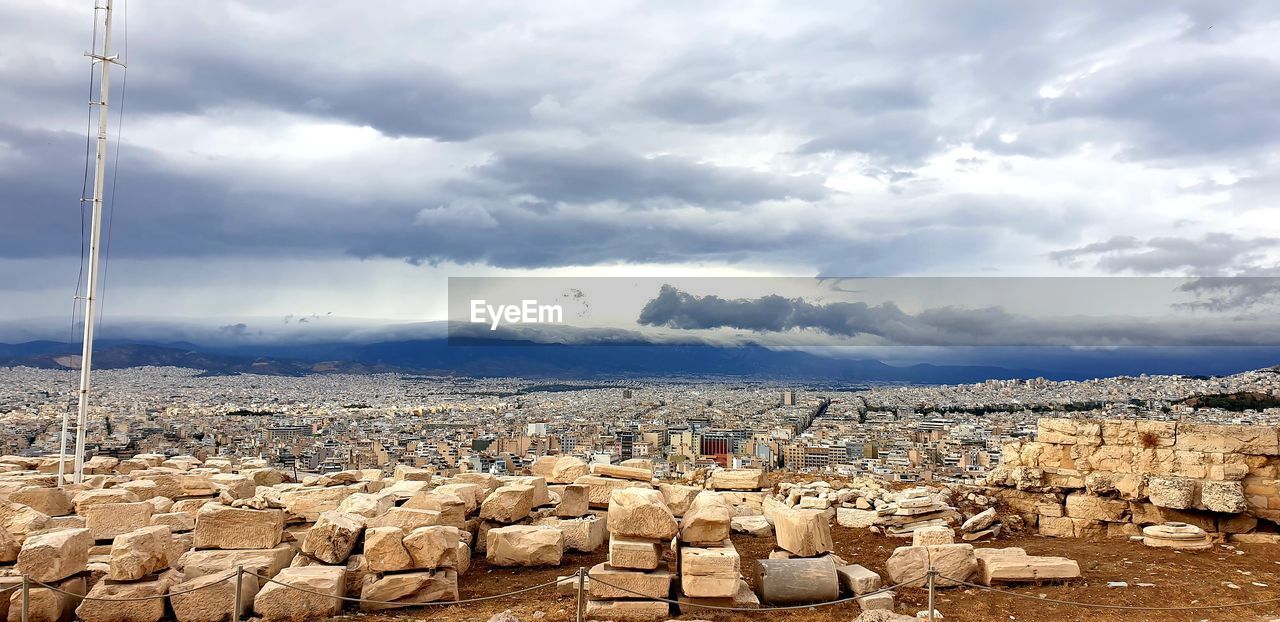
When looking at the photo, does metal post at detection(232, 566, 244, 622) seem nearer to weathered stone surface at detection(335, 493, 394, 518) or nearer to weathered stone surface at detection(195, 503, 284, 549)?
weathered stone surface at detection(195, 503, 284, 549)

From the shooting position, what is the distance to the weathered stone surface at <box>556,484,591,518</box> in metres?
13.0

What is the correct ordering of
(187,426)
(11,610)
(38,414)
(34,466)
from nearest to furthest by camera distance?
1. (11,610)
2. (34,466)
3. (187,426)
4. (38,414)

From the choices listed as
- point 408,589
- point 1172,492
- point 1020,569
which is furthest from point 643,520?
point 1172,492

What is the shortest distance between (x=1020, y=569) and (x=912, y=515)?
3.79 m

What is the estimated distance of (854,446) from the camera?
2639 cm

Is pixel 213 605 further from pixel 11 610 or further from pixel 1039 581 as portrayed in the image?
pixel 1039 581

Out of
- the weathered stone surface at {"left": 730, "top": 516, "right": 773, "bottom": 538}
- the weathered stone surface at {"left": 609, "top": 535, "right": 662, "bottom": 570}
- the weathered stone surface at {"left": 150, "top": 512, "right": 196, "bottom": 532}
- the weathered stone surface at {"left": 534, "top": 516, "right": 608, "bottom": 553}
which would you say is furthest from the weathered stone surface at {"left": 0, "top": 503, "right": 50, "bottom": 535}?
the weathered stone surface at {"left": 730, "top": 516, "right": 773, "bottom": 538}

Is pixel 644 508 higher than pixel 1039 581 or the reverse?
higher

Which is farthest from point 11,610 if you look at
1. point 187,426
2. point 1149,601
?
point 187,426

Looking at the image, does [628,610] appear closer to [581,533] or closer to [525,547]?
[525,547]

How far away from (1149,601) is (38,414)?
46.4m

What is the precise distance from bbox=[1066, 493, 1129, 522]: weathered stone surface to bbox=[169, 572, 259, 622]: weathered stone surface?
46.9 feet

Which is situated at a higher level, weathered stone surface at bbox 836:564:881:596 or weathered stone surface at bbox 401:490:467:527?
weathered stone surface at bbox 401:490:467:527

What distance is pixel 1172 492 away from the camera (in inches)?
543
